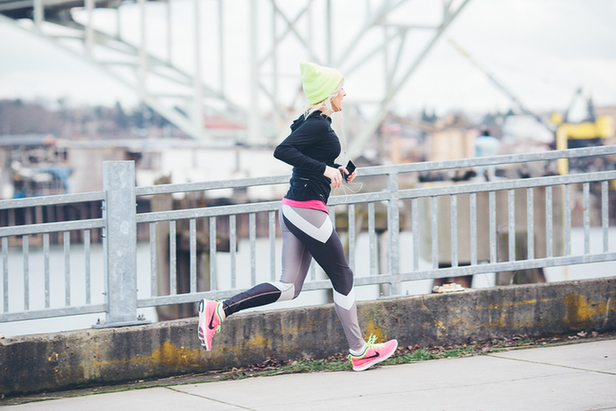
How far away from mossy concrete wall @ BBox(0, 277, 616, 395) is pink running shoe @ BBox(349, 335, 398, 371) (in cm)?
48

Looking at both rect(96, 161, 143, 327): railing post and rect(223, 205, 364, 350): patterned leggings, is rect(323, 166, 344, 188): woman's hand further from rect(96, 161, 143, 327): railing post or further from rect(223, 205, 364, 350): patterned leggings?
rect(96, 161, 143, 327): railing post

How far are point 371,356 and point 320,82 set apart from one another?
1.67 m

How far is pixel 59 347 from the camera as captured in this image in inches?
173

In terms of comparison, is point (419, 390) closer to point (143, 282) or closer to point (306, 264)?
point (306, 264)

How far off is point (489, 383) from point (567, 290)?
1.60 metres

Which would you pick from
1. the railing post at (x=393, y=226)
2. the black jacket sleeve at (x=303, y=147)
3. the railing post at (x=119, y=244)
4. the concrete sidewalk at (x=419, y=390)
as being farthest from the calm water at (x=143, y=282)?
the black jacket sleeve at (x=303, y=147)

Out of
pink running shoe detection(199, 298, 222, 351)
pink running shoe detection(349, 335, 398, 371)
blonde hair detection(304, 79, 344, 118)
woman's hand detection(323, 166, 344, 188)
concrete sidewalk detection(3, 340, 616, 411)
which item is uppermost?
blonde hair detection(304, 79, 344, 118)

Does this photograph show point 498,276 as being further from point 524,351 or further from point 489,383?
point 489,383

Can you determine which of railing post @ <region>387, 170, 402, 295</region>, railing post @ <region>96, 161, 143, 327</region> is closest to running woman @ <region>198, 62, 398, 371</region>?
railing post @ <region>96, 161, 143, 327</region>

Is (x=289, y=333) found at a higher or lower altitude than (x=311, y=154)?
lower

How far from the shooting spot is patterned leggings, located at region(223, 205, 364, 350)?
4.22 meters

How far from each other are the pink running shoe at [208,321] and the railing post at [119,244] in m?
0.59

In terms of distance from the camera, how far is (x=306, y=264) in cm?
445

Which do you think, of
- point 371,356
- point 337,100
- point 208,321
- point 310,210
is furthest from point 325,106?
point 371,356
